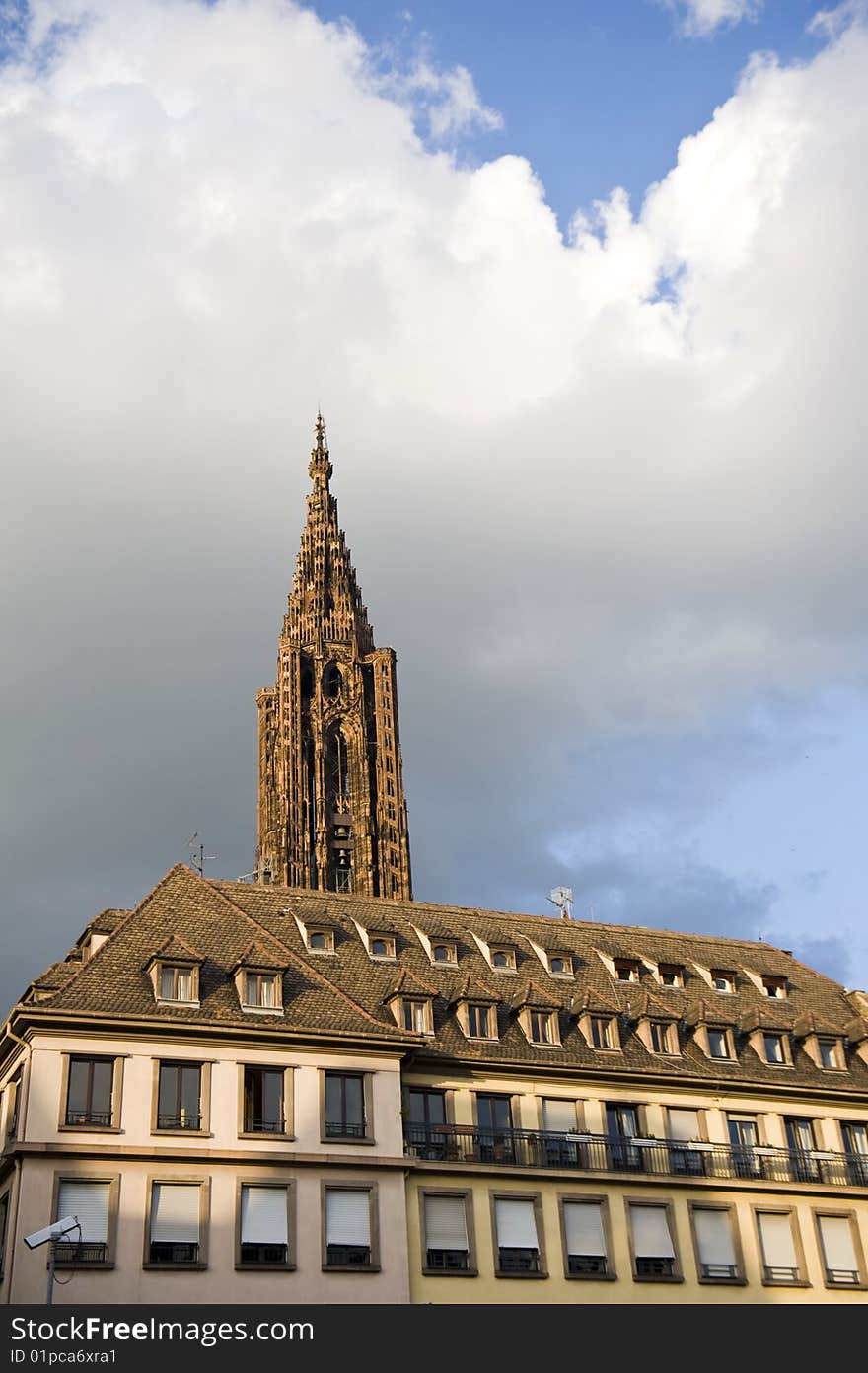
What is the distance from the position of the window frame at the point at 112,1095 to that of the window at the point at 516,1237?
1241cm

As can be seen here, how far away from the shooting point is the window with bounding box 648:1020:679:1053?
58.2 metres

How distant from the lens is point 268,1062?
5006cm

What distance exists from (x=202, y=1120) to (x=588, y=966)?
19.6 m

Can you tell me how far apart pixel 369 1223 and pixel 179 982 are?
9.30 meters

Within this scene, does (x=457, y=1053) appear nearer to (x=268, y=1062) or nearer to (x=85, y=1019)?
(x=268, y=1062)

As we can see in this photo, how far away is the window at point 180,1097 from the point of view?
48.2 m

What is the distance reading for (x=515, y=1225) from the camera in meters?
51.4

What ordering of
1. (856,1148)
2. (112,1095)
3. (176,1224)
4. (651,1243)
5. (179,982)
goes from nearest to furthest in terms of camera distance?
(176,1224) < (112,1095) < (179,982) < (651,1243) < (856,1148)

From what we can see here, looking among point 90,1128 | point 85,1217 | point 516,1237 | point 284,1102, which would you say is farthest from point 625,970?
point 85,1217

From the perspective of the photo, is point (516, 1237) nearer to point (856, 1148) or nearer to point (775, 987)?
point (856, 1148)

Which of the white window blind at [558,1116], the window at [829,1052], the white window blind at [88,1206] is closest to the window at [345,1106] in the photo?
the white window blind at [558,1116]

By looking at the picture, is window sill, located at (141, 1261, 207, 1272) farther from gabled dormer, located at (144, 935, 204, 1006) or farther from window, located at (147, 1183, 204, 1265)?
gabled dormer, located at (144, 935, 204, 1006)

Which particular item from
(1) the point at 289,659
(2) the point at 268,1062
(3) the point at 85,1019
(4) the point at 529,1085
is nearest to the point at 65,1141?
(3) the point at 85,1019

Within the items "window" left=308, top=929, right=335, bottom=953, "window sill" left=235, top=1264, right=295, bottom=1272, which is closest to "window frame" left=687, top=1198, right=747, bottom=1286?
"window sill" left=235, top=1264, right=295, bottom=1272
